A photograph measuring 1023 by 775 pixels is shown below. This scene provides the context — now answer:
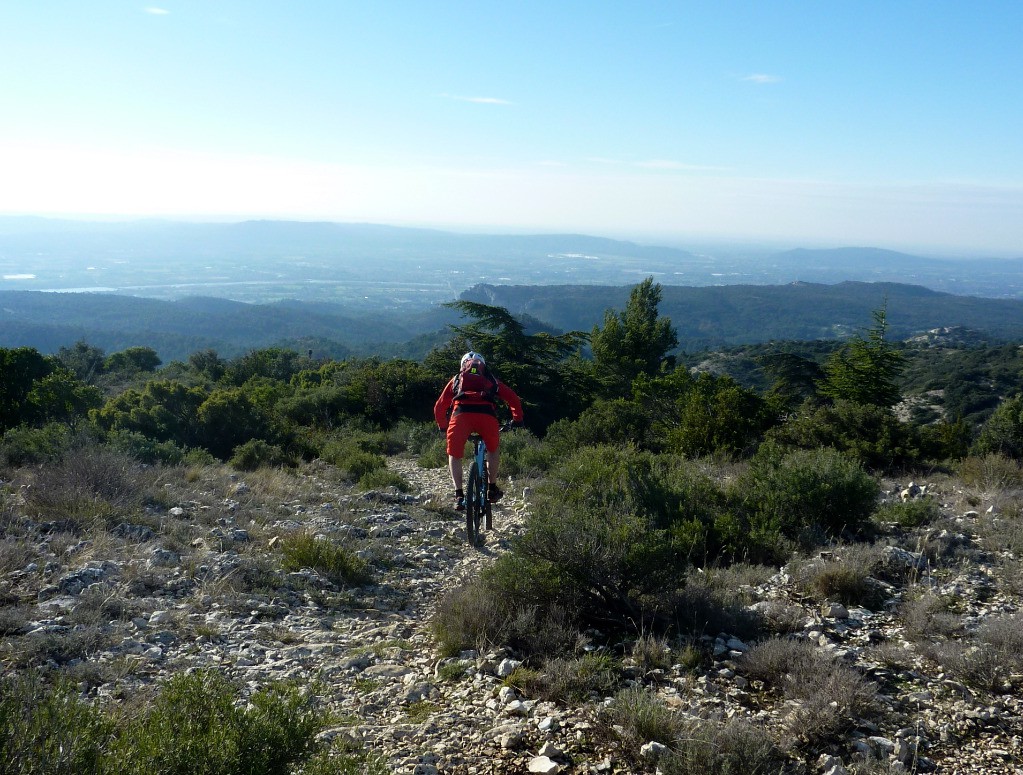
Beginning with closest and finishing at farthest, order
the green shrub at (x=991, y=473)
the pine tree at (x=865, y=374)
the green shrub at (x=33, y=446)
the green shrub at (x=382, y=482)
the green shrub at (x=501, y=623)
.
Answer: the green shrub at (x=501, y=623) < the green shrub at (x=991, y=473) < the green shrub at (x=33, y=446) < the green shrub at (x=382, y=482) < the pine tree at (x=865, y=374)

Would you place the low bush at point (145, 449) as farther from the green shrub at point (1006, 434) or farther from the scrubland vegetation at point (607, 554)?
the green shrub at point (1006, 434)

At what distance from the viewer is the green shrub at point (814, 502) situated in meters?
5.88

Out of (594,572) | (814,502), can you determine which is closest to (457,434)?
(594,572)

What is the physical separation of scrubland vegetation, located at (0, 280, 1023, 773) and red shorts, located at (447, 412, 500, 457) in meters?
0.93

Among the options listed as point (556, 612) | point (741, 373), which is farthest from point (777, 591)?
point (741, 373)

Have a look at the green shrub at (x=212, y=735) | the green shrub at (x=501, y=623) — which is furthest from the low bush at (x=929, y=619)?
the green shrub at (x=212, y=735)

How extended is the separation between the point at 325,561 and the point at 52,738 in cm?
325

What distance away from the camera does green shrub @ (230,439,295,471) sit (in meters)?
10.2

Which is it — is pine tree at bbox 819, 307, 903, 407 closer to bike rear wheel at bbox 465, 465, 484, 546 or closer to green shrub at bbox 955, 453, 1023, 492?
green shrub at bbox 955, 453, 1023, 492

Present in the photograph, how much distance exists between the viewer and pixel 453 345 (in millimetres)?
22297

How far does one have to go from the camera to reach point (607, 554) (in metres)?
4.21

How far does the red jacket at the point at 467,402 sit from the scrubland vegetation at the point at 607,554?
3.20 ft

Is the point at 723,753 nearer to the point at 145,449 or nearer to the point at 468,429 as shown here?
the point at 468,429

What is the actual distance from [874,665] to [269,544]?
4.68m
